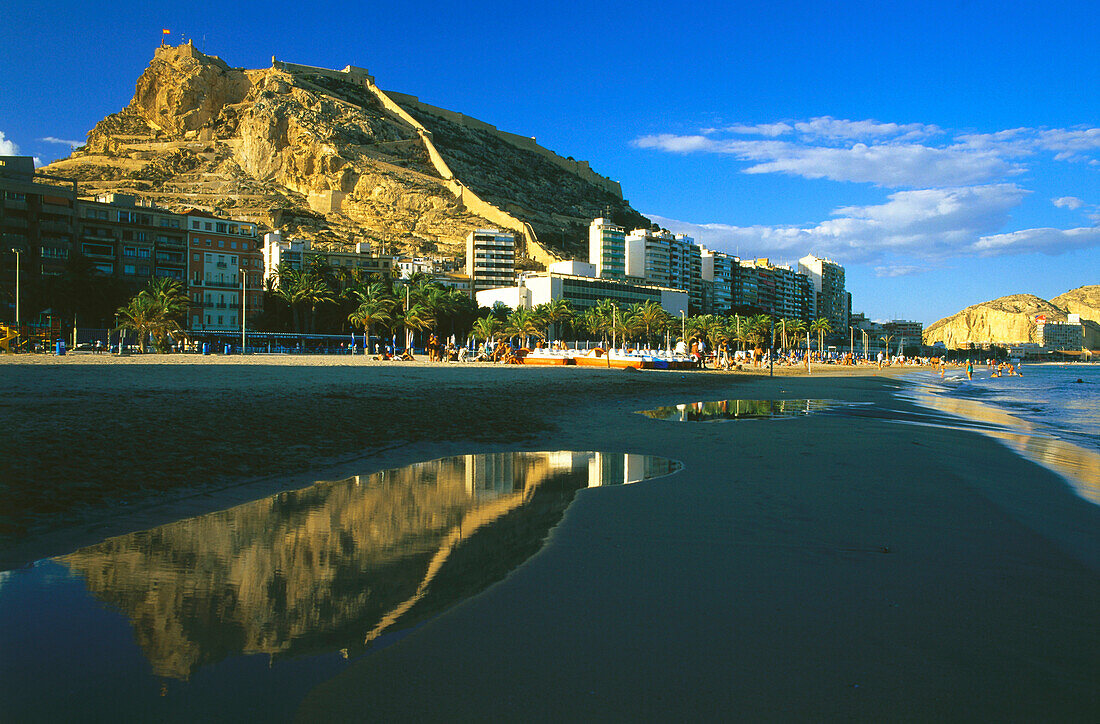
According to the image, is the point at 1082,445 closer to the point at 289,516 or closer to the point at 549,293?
the point at 289,516

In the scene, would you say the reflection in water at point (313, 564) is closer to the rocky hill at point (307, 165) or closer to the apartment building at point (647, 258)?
the rocky hill at point (307, 165)

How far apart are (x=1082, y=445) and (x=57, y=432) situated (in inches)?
734

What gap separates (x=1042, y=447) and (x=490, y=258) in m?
128

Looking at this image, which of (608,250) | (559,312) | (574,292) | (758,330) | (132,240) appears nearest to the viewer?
(132,240)

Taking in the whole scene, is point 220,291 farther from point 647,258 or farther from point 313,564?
point 313,564

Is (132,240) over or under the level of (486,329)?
over

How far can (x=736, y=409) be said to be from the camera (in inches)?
838

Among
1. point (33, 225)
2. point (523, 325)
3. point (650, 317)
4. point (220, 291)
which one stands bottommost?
point (523, 325)

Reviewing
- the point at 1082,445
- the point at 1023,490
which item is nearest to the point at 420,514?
the point at 1023,490

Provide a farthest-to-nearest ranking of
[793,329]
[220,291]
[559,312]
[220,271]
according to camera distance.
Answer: [793,329]
[559,312]
[220,271]
[220,291]

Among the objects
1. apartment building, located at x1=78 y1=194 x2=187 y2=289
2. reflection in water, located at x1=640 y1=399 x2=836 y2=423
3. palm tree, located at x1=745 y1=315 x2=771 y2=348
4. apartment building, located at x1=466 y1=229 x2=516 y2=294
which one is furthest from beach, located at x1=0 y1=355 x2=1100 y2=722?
apartment building, located at x1=466 y1=229 x2=516 y2=294

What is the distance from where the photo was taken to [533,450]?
11594 millimetres

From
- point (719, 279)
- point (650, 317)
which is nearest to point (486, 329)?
point (650, 317)

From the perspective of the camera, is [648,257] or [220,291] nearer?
[220,291]
